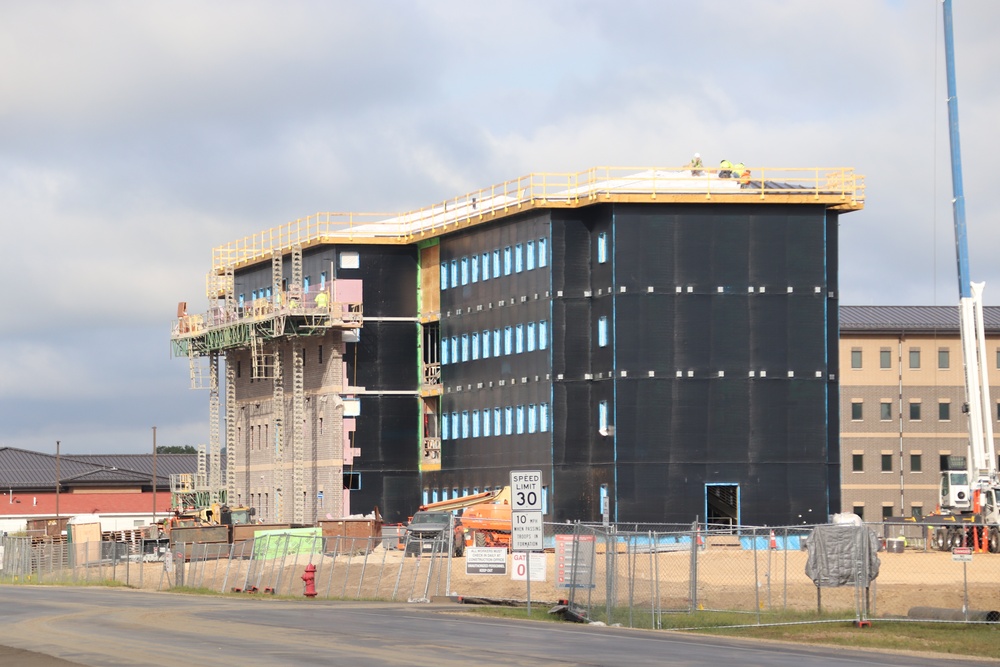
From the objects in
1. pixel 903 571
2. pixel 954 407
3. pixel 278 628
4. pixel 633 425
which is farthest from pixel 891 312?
pixel 278 628

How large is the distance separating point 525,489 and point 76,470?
110403mm

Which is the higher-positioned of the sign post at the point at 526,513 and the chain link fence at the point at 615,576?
the sign post at the point at 526,513

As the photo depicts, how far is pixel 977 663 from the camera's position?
27.8 meters

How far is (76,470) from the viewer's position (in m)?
141

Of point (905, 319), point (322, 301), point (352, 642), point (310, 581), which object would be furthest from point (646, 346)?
point (905, 319)

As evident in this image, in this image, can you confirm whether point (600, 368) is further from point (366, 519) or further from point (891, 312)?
point (891, 312)

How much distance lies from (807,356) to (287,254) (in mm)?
32930

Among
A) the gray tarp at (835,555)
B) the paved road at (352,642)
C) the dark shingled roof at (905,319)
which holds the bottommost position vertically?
the paved road at (352,642)

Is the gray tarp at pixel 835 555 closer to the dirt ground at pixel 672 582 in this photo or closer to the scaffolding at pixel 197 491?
the dirt ground at pixel 672 582

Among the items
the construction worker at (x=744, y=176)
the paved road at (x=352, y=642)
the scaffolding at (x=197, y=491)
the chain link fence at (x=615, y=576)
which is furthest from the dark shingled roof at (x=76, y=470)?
the paved road at (x=352, y=642)

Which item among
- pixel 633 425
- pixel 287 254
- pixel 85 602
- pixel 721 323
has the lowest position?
pixel 85 602

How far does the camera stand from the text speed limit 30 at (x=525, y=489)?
36719 millimetres

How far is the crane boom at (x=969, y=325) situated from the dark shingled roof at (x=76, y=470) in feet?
285

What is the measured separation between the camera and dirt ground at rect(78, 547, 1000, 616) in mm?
41219
